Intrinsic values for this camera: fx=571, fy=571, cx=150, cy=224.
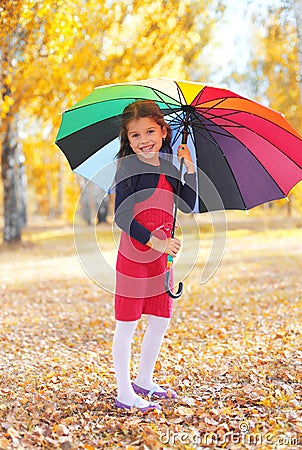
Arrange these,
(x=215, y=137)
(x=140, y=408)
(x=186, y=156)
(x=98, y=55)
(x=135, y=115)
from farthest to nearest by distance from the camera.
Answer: (x=98, y=55)
(x=215, y=137)
(x=186, y=156)
(x=135, y=115)
(x=140, y=408)

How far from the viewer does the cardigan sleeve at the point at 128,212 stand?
140 inches

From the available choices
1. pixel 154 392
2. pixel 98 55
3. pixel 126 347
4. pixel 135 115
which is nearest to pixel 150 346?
pixel 126 347

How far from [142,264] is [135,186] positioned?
50 centimetres

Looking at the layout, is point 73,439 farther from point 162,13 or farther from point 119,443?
point 162,13

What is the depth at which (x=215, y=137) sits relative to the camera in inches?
167

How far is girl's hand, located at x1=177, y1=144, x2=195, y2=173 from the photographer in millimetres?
3928

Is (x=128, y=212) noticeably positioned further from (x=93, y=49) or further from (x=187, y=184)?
(x=93, y=49)

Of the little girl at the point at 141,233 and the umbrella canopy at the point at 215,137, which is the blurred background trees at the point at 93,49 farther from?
the little girl at the point at 141,233

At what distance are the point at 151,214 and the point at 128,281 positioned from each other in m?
0.45

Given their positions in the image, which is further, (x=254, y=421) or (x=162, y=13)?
(x=162, y=13)

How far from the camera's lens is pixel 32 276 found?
1084cm

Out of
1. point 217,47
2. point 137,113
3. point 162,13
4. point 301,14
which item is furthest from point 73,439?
point 217,47

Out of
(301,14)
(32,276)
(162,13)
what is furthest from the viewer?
(32,276)

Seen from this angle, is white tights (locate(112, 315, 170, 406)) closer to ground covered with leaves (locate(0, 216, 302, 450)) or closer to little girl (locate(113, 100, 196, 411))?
little girl (locate(113, 100, 196, 411))
